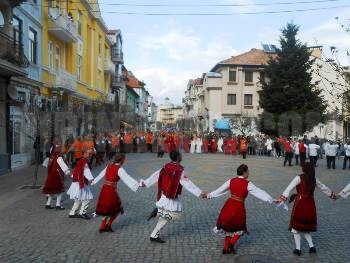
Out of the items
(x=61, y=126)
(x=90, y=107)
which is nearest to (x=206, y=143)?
(x=90, y=107)

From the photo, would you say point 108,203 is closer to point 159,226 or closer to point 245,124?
point 159,226

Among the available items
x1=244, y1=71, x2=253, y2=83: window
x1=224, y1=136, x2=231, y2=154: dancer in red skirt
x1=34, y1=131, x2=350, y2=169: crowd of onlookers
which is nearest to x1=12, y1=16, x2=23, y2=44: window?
x1=34, y1=131, x2=350, y2=169: crowd of onlookers

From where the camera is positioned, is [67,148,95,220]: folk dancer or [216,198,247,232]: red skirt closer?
[216,198,247,232]: red skirt

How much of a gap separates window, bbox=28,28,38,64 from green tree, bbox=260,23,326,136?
24.3 metres

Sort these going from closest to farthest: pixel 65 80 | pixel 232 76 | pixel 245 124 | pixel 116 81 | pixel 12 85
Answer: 1. pixel 12 85
2. pixel 65 80
3. pixel 245 124
4. pixel 116 81
5. pixel 232 76

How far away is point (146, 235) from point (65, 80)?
70.6 ft

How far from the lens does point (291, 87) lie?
4347 centimetres

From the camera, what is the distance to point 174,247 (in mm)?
8367

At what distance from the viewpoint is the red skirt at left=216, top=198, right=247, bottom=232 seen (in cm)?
793

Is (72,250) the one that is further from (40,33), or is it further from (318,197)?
(40,33)

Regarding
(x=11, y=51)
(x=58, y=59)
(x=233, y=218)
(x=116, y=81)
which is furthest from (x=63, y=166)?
(x=116, y=81)

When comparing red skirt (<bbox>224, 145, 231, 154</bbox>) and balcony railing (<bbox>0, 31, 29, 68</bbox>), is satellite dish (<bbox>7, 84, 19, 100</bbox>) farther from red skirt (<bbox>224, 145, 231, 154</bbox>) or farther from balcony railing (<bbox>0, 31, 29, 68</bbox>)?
red skirt (<bbox>224, 145, 231, 154</bbox>)

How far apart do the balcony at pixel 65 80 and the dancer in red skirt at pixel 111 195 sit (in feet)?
62.6

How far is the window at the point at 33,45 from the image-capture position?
2414cm
